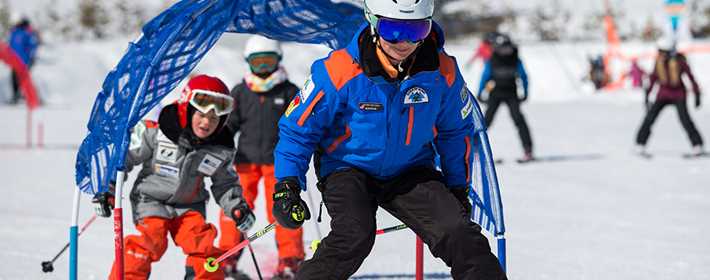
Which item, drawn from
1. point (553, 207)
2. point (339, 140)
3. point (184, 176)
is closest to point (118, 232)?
point (184, 176)

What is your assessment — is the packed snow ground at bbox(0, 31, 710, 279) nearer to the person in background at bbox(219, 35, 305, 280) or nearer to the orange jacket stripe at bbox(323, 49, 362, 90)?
the person in background at bbox(219, 35, 305, 280)

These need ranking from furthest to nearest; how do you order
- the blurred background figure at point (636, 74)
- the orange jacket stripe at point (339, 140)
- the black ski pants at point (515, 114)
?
the blurred background figure at point (636, 74) → the black ski pants at point (515, 114) → the orange jacket stripe at point (339, 140)

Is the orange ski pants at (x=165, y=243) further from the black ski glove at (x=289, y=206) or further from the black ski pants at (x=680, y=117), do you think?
the black ski pants at (x=680, y=117)

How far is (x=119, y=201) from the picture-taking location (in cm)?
465

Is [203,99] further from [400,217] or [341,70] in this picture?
[400,217]

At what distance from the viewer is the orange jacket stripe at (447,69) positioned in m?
4.06

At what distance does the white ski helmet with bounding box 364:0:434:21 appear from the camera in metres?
3.87

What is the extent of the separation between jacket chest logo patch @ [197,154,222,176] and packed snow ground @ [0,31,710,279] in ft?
3.96

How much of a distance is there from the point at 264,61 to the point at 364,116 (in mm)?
2925

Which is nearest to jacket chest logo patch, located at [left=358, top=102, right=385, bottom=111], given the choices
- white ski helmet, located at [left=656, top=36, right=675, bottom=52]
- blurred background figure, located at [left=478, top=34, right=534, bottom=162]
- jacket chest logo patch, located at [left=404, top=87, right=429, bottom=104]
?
jacket chest logo patch, located at [left=404, top=87, right=429, bottom=104]

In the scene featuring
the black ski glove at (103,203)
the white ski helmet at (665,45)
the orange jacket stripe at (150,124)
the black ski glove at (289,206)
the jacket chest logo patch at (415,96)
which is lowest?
the white ski helmet at (665,45)

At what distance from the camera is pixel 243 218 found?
16.6ft

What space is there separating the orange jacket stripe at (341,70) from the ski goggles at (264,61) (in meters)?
2.82

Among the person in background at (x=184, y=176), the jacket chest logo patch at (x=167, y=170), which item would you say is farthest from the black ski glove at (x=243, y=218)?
the jacket chest logo patch at (x=167, y=170)
